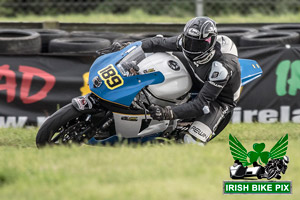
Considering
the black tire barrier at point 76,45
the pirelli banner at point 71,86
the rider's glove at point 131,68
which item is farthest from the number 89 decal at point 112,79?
the black tire barrier at point 76,45

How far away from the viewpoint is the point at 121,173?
4.82m

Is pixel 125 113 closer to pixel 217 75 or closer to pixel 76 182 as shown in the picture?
pixel 217 75

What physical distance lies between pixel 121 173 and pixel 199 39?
6.50ft

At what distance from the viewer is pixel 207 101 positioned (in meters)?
6.13

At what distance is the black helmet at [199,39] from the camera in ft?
20.1

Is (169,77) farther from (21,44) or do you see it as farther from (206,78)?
(21,44)

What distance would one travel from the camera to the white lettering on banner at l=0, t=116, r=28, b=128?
8.33 metres

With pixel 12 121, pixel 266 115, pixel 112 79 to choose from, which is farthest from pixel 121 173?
pixel 266 115

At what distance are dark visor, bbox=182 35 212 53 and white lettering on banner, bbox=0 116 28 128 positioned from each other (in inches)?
127

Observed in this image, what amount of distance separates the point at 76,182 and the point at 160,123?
79.3 inches

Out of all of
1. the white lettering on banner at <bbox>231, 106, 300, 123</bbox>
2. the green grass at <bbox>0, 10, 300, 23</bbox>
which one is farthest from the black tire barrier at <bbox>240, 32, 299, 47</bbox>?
the green grass at <bbox>0, 10, 300, 23</bbox>

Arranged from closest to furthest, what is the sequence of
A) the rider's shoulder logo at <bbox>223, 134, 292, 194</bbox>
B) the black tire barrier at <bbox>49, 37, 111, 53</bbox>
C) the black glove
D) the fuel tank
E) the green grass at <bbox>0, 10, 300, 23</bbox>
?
the rider's shoulder logo at <bbox>223, 134, 292, 194</bbox>, the black glove, the fuel tank, the black tire barrier at <bbox>49, 37, 111, 53</bbox>, the green grass at <bbox>0, 10, 300, 23</bbox>

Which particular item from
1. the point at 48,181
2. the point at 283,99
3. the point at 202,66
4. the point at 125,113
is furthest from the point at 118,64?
the point at 283,99

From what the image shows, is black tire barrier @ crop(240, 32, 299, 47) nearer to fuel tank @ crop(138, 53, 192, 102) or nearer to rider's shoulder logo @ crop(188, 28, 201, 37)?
fuel tank @ crop(138, 53, 192, 102)
